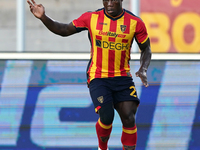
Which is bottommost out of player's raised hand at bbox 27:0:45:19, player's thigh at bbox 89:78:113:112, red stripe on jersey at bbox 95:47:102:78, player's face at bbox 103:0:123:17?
player's thigh at bbox 89:78:113:112

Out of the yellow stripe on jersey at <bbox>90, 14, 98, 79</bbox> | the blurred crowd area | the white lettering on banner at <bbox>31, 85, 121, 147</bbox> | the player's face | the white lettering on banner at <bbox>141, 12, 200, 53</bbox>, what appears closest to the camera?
the player's face

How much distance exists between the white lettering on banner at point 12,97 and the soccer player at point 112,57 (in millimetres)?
1163

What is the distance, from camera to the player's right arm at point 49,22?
118 inches

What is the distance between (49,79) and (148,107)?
1.30 metres

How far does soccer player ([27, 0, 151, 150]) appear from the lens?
10.0 ft

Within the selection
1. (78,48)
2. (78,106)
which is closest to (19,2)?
(78,48)

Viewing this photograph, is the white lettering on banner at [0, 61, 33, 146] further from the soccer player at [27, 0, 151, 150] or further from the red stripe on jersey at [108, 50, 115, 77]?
the red stripe on jersey at [108, 50, 115, 77]

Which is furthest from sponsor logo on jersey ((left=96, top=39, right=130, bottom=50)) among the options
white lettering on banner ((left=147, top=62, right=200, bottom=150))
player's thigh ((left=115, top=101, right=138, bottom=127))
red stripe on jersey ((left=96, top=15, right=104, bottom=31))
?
white lettering on banner ((left=147, top=62, right=200, bottom=150))

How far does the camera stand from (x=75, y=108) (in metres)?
3.98

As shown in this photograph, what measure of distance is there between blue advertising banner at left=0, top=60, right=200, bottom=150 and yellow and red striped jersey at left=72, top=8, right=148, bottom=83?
0.90 metres

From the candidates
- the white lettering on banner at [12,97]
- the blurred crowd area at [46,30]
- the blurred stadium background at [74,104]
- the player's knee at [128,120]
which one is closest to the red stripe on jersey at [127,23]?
the player's knee at [128,120]

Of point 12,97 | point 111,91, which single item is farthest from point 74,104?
point 111,91

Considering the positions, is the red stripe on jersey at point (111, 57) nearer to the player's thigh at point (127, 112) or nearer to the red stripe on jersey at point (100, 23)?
the red stripe on jersey at point (100, 23)

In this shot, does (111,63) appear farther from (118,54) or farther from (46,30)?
(46,30)
